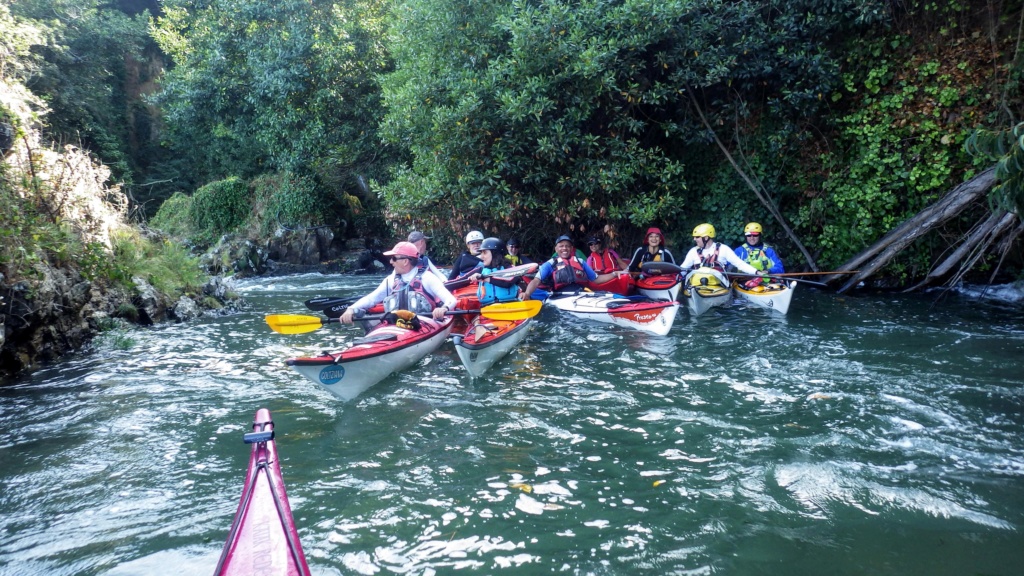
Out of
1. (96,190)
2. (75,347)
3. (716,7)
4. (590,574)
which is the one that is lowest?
(590,574)

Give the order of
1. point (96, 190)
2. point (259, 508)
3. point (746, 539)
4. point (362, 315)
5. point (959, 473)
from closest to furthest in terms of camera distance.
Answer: point (259, 508) → point (746, 539) → point (959, 473) → point (362, 315) → point (96, 190)

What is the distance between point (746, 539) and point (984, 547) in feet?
3.74

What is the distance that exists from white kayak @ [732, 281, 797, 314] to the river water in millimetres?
1914

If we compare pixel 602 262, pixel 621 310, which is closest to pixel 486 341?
pixel 621 310

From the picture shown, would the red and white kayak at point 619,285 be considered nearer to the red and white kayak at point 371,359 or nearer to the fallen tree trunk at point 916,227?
the red and white kayak at point 371,359

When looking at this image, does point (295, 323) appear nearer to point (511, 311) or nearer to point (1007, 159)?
point (511, 311)

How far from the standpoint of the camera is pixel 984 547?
3.17m

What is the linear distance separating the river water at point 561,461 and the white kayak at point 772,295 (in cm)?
191

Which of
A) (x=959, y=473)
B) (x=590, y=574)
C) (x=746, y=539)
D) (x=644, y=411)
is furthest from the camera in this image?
(x=644, y=411)

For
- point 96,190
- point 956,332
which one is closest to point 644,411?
point 956,332

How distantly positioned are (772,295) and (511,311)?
4590 millimetres

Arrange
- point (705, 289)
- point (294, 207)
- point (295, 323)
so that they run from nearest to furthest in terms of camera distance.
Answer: point (295, 323), point (705, 289), point (294, 207)

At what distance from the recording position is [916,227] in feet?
33.8

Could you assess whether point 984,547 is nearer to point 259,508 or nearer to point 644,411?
point 644,411
